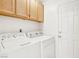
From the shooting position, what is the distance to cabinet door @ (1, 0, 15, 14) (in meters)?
1.75

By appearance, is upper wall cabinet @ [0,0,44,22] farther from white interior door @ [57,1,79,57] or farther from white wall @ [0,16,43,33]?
white interior door @ [57,1,79,57]

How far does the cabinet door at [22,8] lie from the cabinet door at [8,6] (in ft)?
0.58

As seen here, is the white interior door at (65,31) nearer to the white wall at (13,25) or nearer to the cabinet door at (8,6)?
the white wall at (13,25)

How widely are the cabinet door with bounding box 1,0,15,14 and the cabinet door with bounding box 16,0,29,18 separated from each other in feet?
0.58

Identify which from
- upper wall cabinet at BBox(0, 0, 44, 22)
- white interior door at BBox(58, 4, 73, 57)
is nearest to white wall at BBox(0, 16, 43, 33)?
upper wall cabinet at BBox(0, 0, 44, 22)

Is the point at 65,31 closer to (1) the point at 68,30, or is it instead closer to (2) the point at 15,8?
(1) the point at 68,30

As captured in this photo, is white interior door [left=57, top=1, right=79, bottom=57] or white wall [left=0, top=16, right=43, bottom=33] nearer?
white wall [left=0, top=16, right=43, bottom=33]

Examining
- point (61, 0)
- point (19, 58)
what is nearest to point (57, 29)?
point (61, 0)

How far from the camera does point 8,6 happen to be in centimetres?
189

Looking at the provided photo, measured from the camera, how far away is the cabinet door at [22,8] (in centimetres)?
223

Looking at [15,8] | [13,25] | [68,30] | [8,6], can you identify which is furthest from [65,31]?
[8,6]

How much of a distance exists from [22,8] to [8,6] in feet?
1.79

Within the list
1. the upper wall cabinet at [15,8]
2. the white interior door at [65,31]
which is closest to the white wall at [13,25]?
the upper wall cabinet at [15,8]

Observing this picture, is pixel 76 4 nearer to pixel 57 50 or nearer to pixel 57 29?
pixel 57 29
